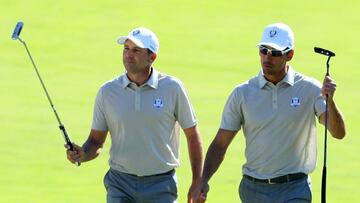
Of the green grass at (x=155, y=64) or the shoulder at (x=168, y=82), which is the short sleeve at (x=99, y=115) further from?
the green grass at (x=155, y=64)

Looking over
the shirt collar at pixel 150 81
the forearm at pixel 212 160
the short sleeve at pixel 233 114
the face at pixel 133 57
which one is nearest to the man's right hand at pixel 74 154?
the shirt collar at pixel 150 81

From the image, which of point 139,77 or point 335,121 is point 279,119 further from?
point 139,77

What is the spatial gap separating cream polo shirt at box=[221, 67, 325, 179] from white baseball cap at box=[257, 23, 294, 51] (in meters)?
0.24

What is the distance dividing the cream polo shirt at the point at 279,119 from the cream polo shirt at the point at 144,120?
0.55 meters

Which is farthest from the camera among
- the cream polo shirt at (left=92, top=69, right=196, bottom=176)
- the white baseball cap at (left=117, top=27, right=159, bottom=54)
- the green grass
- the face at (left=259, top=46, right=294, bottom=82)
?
the green grass

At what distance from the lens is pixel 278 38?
1066 centimetres

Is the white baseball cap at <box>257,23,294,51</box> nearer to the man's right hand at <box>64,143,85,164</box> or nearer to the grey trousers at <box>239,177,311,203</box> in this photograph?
the grey trousers at <box>239,177,311,203</box>

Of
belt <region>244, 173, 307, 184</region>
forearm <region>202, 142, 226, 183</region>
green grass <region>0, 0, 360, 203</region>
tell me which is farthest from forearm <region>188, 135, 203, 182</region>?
green grass <region>0, 0, 360, 203</region>

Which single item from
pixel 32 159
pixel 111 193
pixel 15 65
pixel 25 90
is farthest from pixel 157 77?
pixel 15 65

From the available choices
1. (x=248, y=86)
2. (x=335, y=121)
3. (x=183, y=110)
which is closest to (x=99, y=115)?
(x=183, y=110)

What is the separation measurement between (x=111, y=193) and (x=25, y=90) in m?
7.76

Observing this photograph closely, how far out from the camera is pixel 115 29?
21.5m

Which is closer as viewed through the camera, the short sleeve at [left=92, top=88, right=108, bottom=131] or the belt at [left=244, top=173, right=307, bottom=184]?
the belt at [left=244, top=173, right=307, bottom=184]

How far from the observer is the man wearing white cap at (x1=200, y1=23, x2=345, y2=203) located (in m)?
10.6
